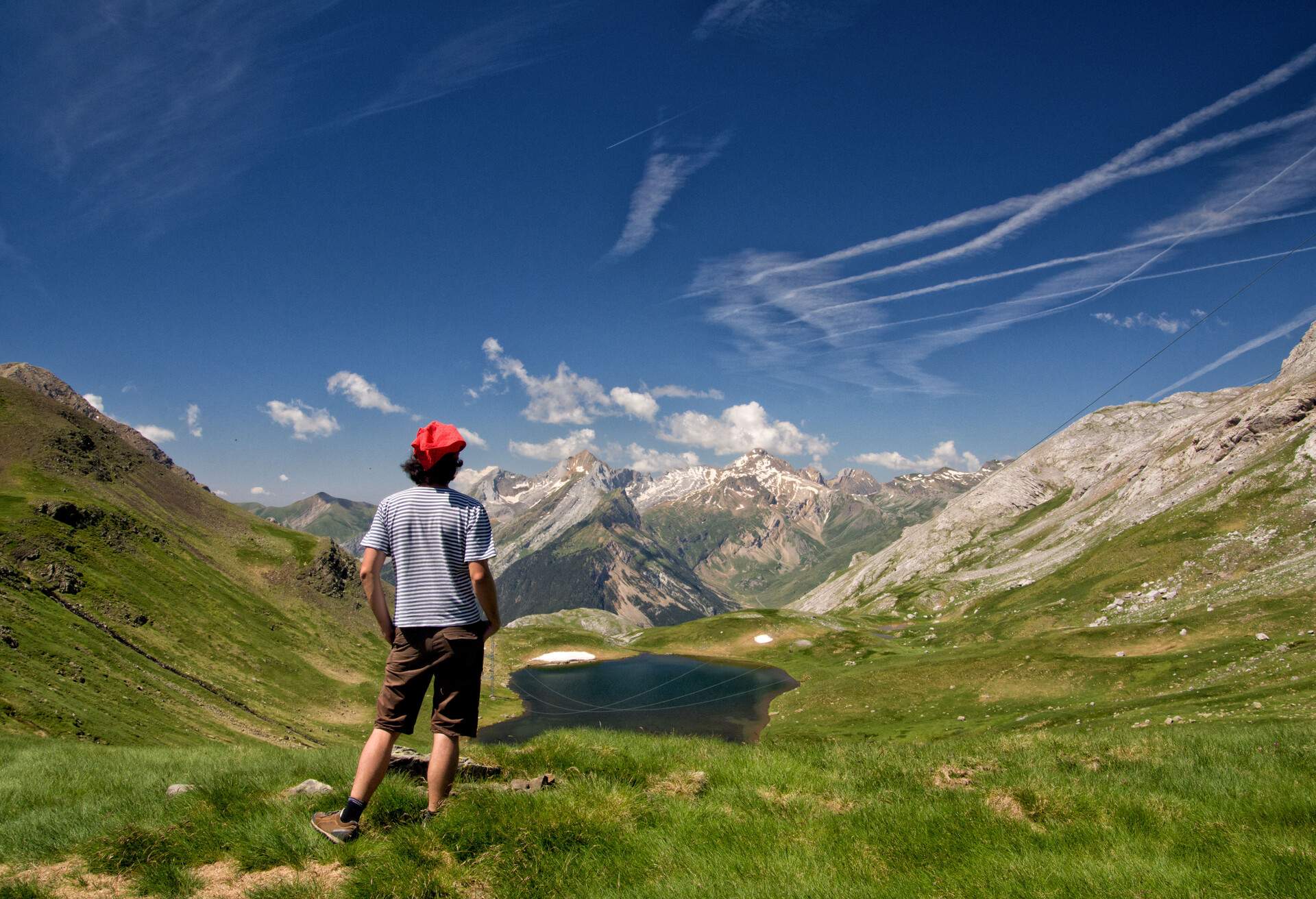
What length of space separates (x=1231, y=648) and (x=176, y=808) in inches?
3047

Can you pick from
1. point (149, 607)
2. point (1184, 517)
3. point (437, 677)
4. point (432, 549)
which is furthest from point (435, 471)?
point (1184, 517)

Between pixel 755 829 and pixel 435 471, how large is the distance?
5963 mm

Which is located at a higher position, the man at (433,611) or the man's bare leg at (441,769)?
the man at (433,611)

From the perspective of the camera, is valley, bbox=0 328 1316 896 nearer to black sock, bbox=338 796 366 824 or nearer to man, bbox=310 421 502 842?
→ black sock, bbox=338 796 366 824

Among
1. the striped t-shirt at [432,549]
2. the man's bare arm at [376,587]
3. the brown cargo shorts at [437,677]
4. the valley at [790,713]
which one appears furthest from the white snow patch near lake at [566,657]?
the striped t-shirt at [432,549]

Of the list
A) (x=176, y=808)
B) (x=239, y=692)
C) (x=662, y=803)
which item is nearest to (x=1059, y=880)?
(x=662, y=803)

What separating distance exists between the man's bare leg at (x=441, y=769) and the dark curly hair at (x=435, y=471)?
3.24 metres

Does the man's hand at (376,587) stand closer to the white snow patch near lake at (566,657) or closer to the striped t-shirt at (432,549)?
the striped t-shirt at (432,549)

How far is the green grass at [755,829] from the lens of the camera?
221 inches

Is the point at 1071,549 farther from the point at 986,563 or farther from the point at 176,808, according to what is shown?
the point at 176,808

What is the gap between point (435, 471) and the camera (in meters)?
8.31

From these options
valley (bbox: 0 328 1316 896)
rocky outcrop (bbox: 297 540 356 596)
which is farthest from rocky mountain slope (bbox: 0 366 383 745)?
valley (bbox: 0 328 1316 896)

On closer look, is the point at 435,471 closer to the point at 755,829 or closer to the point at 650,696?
the point at 755,829

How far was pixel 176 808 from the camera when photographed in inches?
316
